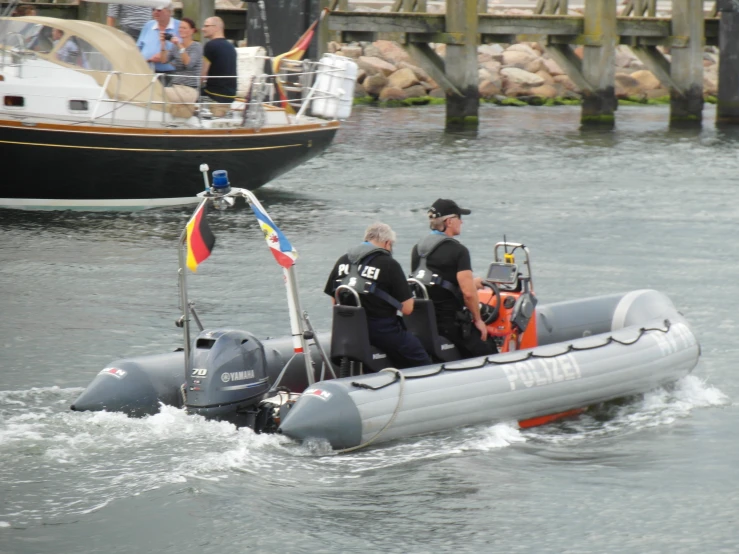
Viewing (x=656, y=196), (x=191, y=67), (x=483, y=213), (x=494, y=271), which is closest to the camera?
(x=494, y=271)

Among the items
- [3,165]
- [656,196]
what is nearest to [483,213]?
[656,196]

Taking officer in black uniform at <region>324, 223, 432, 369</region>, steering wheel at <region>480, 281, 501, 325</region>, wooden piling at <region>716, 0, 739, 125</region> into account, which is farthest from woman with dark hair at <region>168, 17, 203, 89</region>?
wooden piling at <region>716, 0, 739, 125</region>

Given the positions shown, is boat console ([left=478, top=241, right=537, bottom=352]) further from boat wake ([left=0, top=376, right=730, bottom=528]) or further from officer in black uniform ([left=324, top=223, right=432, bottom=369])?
officer in black uniform ([left=324, top=223, right=432, bottom=369])

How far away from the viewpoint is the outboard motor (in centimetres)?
787

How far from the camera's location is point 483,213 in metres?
17.5

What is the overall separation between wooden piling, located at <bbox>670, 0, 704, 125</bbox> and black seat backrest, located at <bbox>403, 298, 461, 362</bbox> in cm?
2145

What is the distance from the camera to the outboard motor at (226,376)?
7.87 metres

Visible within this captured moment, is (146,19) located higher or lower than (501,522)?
Answer: higher

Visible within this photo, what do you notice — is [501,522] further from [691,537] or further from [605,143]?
[605,143]

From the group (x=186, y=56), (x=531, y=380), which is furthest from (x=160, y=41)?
(x=531, y=380)

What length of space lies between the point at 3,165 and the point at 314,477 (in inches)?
405

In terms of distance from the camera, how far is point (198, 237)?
7.78 meters

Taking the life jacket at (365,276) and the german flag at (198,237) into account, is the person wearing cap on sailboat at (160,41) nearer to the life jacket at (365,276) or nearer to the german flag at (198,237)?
the life jacket at (365,276)

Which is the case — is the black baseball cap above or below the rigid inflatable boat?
above
